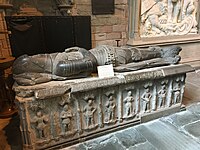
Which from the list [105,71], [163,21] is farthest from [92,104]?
[163,21]

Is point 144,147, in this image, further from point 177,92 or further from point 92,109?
point 177,92

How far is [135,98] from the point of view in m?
1.77

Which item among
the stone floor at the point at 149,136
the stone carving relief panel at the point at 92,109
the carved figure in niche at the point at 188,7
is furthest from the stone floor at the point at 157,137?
the carved figure in niche at the point at 188,7

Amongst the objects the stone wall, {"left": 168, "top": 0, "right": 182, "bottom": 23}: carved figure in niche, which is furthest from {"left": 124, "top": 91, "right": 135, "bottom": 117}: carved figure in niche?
{"left": 168, "top": 0, "right": 182, "bottom": 23}: carved figure in niche

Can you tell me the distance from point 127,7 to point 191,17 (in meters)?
1.65

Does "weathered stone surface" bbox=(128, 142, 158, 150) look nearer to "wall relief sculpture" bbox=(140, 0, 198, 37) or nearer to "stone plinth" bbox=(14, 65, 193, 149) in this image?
"stone plinth" bbox=(14, 65, 193, 149)

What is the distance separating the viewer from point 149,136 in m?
1.66

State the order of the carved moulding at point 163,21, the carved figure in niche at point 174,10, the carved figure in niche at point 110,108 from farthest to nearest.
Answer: the carved figure in niche at point 174,10 < the carved moulding at point 163,21 < the carved figure in niche at point 110,108

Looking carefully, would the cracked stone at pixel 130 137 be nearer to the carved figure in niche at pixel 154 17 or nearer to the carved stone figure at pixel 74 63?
the carved stone figure at pixel 74 63

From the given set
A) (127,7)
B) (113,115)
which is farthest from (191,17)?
→ (113,115)

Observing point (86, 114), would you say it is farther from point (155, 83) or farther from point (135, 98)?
point (155, 83)

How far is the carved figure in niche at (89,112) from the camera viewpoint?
1551 millimetres

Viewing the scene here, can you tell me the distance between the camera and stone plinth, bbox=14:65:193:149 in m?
1.37

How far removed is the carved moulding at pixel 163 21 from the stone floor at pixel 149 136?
6.19ft
